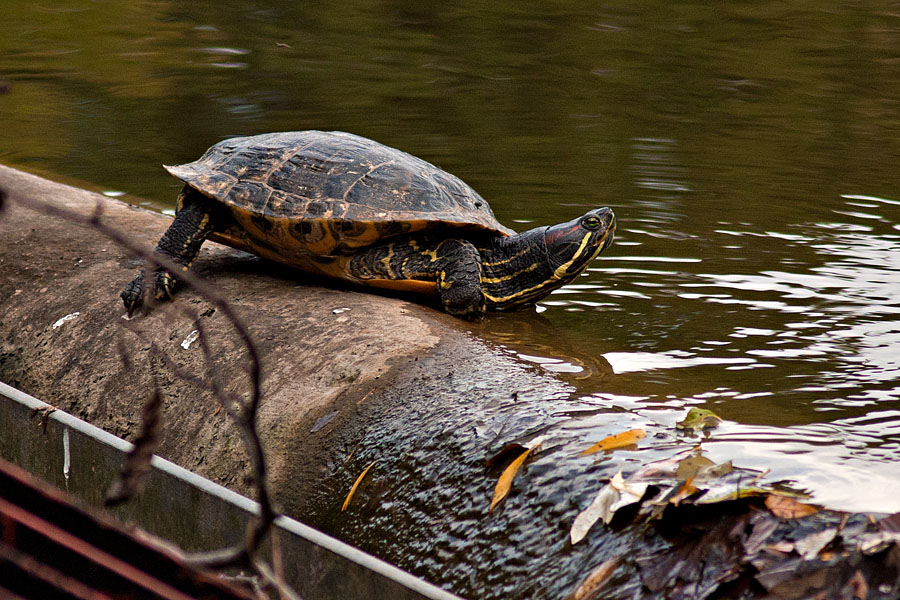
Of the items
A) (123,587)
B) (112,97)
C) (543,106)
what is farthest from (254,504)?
(112,97)

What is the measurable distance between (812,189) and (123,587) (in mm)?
5711

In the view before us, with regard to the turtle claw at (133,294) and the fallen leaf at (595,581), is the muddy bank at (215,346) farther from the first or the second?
Result: the fallen leaf at (595,581)

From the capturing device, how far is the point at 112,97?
32.0 ft

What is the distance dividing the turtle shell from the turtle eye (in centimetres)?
43

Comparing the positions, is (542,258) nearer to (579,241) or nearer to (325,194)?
(579,241)

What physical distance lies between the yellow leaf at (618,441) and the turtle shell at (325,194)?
1796mm

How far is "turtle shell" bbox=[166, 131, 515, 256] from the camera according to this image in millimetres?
4250

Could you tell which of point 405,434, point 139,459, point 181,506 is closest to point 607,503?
point 405,434

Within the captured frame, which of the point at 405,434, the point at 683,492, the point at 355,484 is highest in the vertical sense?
the point at 683,492

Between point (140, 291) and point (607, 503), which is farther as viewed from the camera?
point (140, 291)

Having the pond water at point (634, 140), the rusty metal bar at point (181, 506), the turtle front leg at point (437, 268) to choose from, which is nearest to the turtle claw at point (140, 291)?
the turtle front leg at point (437, 268)

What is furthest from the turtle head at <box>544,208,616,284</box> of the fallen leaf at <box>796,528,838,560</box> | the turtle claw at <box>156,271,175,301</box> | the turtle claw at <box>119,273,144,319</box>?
the fallen leaf at <box>796,528,838,560</box>

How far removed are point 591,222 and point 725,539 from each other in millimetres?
2479

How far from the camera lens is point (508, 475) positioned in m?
2.73
